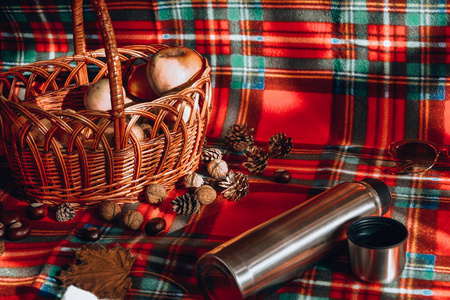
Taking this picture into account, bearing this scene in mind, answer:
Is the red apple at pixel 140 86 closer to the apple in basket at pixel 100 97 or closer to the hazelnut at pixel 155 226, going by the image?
the apple in basket at pixel 100 97

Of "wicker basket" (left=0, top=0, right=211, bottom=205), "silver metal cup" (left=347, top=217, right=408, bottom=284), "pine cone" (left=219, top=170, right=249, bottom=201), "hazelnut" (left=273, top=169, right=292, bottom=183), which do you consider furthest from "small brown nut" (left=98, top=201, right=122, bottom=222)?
"silver metal cup" (left=347, top=217, right=408, bottom=284)

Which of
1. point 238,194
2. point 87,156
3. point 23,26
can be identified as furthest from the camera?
point 23,26

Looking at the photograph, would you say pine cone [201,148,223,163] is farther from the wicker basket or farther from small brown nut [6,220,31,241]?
small brown nut [6,220,31,241]

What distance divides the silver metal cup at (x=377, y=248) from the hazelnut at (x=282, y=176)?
1.08ft

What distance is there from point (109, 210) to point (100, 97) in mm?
282

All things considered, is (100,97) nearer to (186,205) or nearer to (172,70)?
(172,70)

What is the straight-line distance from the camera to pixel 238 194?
3.69 ft

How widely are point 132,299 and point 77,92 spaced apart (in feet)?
2.07

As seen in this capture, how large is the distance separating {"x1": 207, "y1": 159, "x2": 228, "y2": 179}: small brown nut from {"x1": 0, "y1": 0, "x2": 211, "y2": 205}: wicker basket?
0.16 ft

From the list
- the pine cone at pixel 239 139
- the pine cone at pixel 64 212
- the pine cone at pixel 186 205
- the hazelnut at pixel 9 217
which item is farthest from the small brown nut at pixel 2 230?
the pine cone at pixel 239 139

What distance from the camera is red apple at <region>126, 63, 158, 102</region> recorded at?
48.1 inches

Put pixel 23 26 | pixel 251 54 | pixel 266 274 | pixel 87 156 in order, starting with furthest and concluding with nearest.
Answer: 1. pixel 23 26
2. pixel 251 54
3. pixel 87 156
4. pixel 266 274

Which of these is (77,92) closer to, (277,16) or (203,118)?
(203,118)

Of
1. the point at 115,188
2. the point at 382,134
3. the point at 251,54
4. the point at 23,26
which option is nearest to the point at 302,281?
the point at 115,188
